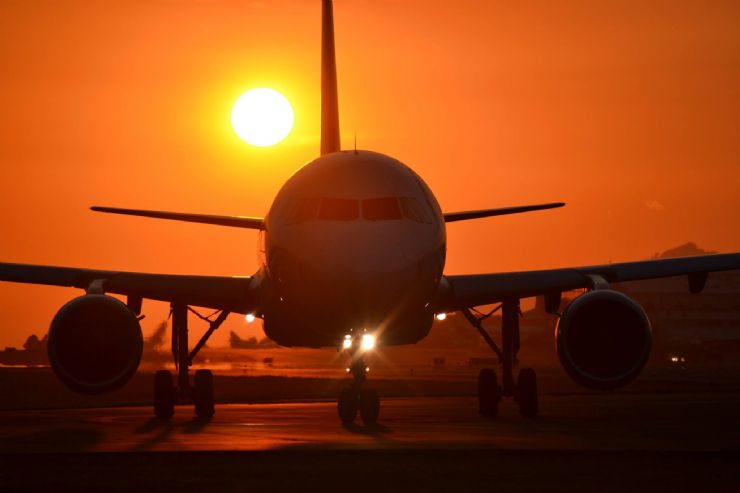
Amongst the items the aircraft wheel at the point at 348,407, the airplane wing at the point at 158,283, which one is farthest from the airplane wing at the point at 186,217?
the aircraft wheel at the point at 348,407

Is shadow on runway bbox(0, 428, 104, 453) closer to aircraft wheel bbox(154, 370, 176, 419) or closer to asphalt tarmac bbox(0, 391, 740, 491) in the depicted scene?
asphalt tarmac bbox(0, 391, 740, 491)

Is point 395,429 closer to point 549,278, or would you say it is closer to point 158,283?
point 549,278

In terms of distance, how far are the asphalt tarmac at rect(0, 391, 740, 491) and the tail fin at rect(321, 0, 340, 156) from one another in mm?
8994

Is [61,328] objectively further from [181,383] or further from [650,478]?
[650,478]

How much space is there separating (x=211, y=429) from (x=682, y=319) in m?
123

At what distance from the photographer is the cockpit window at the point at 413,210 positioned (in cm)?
1938

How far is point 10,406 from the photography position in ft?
98.5

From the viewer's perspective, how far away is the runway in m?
15.8

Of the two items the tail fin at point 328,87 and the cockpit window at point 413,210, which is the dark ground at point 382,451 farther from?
the tail fin at point 328,87

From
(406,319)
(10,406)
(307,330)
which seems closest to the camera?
(406,319)

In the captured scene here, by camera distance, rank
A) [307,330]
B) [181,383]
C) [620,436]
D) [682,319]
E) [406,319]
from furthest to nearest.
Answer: [682,319]
[181,383]
[307,330]
[406,319]
[620,436]

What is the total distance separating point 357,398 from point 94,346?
425cm

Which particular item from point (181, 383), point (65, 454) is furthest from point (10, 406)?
point (65, 454)

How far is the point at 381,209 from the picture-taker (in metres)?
Result: 19.2
